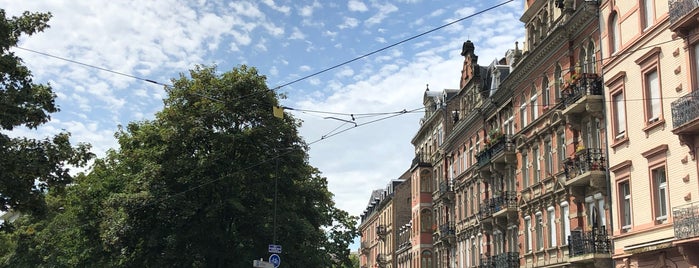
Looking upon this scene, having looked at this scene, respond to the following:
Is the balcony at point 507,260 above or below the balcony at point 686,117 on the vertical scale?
below

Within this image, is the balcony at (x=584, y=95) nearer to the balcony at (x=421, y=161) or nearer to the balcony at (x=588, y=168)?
the balcony at (x=588, y=168)

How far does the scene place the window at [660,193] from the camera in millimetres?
20969

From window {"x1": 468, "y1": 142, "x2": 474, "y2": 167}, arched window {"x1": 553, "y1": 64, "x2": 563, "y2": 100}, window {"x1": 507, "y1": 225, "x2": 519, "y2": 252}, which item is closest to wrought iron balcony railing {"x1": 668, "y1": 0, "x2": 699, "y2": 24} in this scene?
arched window {"x1": 553, "y1": 64, "x2": 563, "y2": 100}

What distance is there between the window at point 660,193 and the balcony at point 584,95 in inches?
179

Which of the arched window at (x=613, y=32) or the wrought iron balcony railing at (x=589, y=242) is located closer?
the arched window at (x=613, y=32)

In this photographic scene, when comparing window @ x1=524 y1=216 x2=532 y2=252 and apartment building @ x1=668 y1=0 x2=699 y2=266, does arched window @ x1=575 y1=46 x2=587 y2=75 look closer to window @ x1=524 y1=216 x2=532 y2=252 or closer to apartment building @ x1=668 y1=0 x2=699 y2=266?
apartment building @ x1=668 y1=0 x2=699 y2=266

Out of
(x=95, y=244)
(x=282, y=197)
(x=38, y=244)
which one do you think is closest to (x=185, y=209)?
(x=282, y=197)

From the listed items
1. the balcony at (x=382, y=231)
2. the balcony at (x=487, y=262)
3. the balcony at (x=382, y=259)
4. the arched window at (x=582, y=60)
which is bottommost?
the balcony at (x=487, y=262)

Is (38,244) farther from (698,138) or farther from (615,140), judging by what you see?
(698,138)

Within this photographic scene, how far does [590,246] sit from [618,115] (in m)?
4.65

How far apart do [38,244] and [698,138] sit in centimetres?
3507

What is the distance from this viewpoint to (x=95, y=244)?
3809 cm

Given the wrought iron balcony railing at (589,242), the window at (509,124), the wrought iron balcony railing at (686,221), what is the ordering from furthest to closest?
the window at (509,124), the wrought iron balcony railing at (589,242), the wrought iron balcony railing at (686,221)

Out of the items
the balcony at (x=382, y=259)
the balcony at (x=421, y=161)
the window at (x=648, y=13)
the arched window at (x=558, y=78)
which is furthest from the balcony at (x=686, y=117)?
the balcony at (x=382, y=259)
